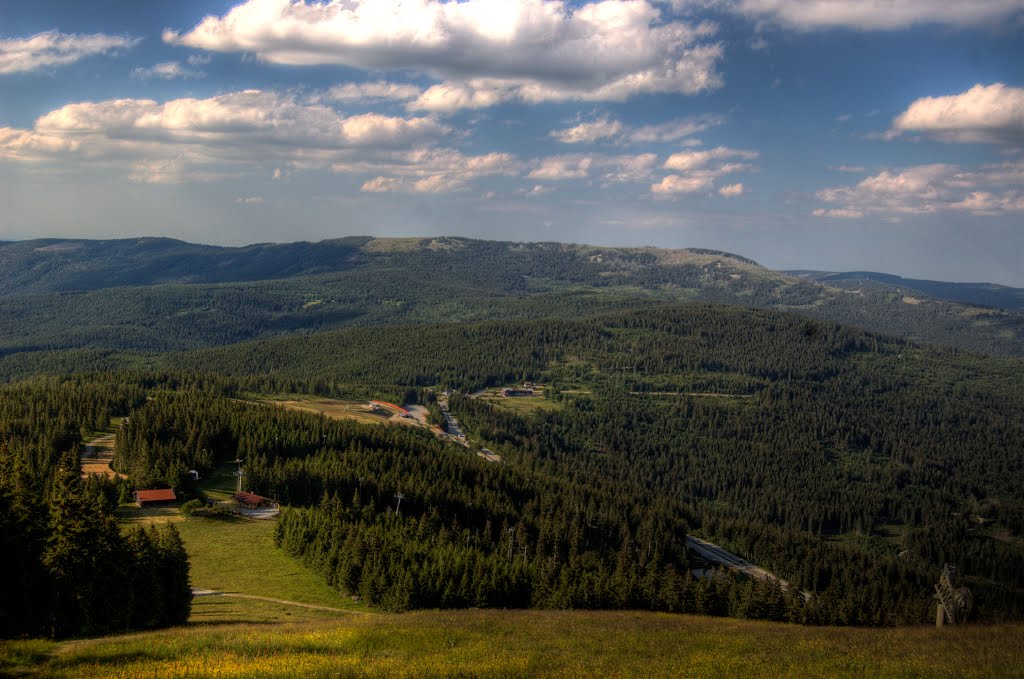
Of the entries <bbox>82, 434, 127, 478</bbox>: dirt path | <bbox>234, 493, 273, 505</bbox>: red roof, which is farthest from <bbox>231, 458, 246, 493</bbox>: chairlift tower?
<bbox>82, 434, 127, 478</bbox>: dirt path

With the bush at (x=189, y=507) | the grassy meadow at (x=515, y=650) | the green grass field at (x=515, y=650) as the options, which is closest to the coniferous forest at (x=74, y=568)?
the green grass field at (x=515, y=650)

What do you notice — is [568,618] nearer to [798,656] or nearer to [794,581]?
[798,656]

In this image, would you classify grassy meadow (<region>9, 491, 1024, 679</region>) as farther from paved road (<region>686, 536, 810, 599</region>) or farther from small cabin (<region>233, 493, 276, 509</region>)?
paved road (<region>686, 536, 810, 599</region>)

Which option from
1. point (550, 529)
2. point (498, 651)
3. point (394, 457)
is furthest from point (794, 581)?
point (498, 651)

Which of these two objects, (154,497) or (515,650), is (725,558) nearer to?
(154,497)

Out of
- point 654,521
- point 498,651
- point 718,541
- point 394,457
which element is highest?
point 498,651

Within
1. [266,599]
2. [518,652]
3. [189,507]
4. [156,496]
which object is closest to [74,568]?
[266,599]

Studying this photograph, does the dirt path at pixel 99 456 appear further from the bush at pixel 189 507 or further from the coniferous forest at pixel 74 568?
the coniferous forest at pixel 74 568
